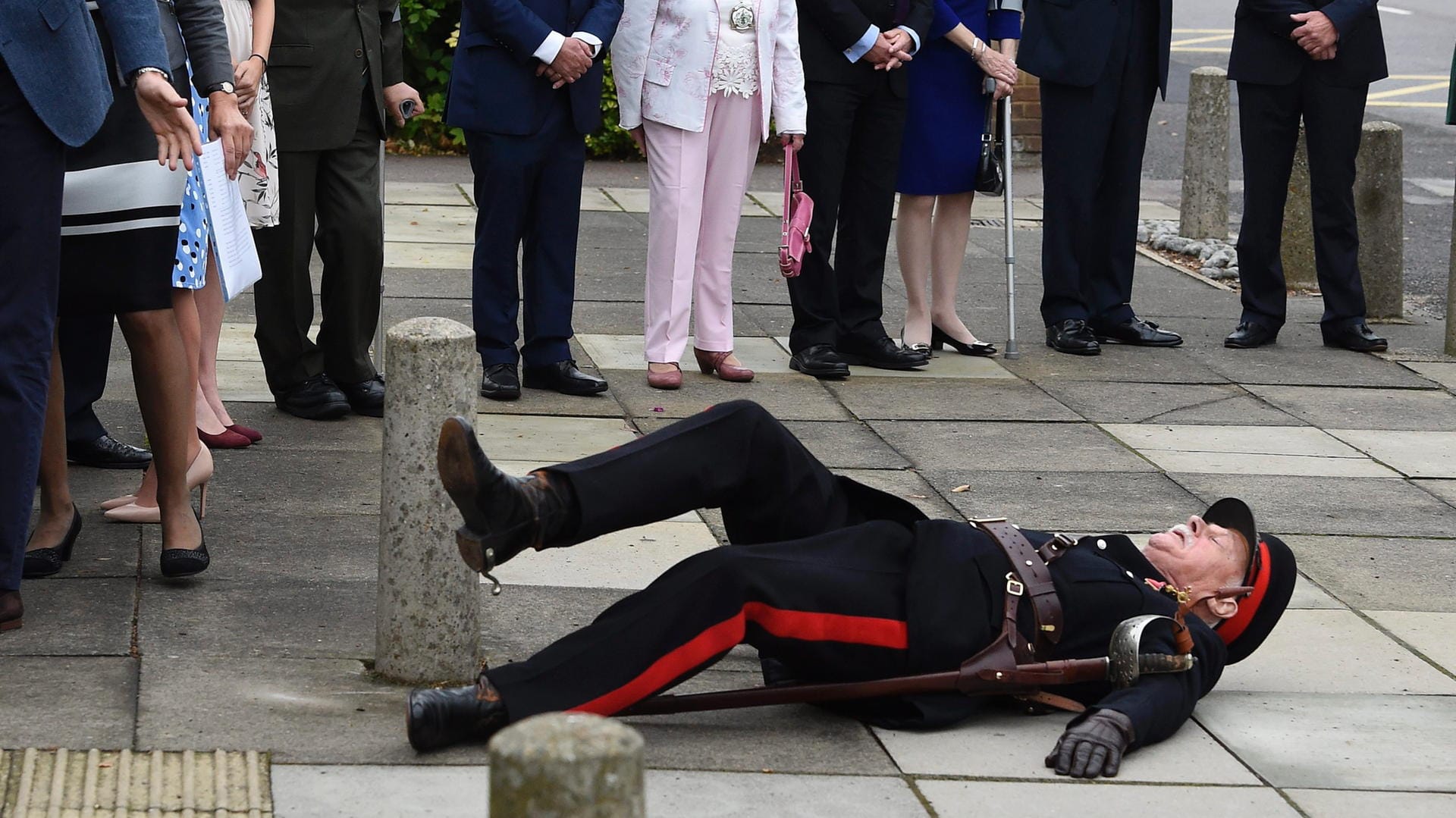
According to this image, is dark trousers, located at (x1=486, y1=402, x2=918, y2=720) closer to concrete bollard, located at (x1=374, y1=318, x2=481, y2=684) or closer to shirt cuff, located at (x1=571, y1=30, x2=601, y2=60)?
concrete bollard, located at (x1=374, y1=318, x2=481, y2=684)

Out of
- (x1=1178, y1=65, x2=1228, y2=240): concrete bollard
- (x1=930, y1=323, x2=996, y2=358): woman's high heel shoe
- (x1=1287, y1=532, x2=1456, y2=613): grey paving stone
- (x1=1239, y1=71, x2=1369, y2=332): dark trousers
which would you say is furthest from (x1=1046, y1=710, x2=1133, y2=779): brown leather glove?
(x1=1178, y1=65, x2=1228, y2=240): concrete bollard

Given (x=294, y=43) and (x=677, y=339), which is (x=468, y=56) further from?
(x=677, y=339)

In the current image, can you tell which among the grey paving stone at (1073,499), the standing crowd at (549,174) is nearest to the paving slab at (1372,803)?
the grey paving stone at (1073,499)

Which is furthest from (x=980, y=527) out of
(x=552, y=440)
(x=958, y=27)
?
(x=958, y=27)

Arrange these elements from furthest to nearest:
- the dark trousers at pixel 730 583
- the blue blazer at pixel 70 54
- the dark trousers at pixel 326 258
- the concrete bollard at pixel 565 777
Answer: the dark trousers at pixel 326 258 < the blue blazer at pixel 70 54 < the dark trousers at pixel 730 583 < the concrete bollard at pixel 565 777

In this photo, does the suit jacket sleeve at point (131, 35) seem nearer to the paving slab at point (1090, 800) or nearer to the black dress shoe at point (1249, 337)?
the paving slab at point (1090, 800)

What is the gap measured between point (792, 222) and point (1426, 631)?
10.3 ft

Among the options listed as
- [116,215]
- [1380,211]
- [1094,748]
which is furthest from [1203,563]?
[1380,211]

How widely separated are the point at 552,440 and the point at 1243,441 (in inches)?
100

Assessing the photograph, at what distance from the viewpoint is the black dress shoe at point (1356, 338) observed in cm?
841

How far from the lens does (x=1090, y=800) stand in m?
3.58

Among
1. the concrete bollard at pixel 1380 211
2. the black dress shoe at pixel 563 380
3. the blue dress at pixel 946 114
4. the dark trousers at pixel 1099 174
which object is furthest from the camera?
the concrete bollard at pixel 1380 211

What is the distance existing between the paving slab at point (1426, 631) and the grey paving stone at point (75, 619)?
312 centimetres

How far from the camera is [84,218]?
14.3ft
